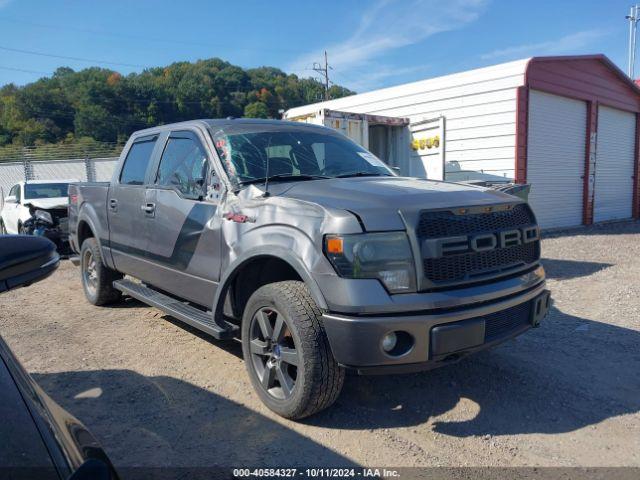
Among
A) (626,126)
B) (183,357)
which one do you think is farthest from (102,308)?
(626,126)

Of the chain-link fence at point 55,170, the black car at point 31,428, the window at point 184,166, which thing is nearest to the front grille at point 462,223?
the window at point 184,166

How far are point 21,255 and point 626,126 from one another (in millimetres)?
19234

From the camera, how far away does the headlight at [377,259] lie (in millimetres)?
2814

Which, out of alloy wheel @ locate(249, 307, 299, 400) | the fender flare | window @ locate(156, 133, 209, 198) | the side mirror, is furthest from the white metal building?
the side mirror

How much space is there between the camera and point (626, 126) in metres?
16.8

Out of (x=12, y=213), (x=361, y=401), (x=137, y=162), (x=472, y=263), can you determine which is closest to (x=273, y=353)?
(x=361, y=401)

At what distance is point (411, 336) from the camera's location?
279cm

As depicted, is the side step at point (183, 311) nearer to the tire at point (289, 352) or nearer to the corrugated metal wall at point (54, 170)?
the tire at point (289, 352)

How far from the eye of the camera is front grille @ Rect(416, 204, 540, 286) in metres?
2.93

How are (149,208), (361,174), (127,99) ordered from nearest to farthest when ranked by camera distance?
(361,174) → (149,208) → (127,99)

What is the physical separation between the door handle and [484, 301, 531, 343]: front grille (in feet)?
9.85

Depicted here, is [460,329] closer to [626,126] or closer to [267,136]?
[267,136]

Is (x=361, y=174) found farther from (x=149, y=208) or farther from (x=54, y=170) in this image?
(x=54, y=170)

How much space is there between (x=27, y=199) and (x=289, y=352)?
1049 cm
